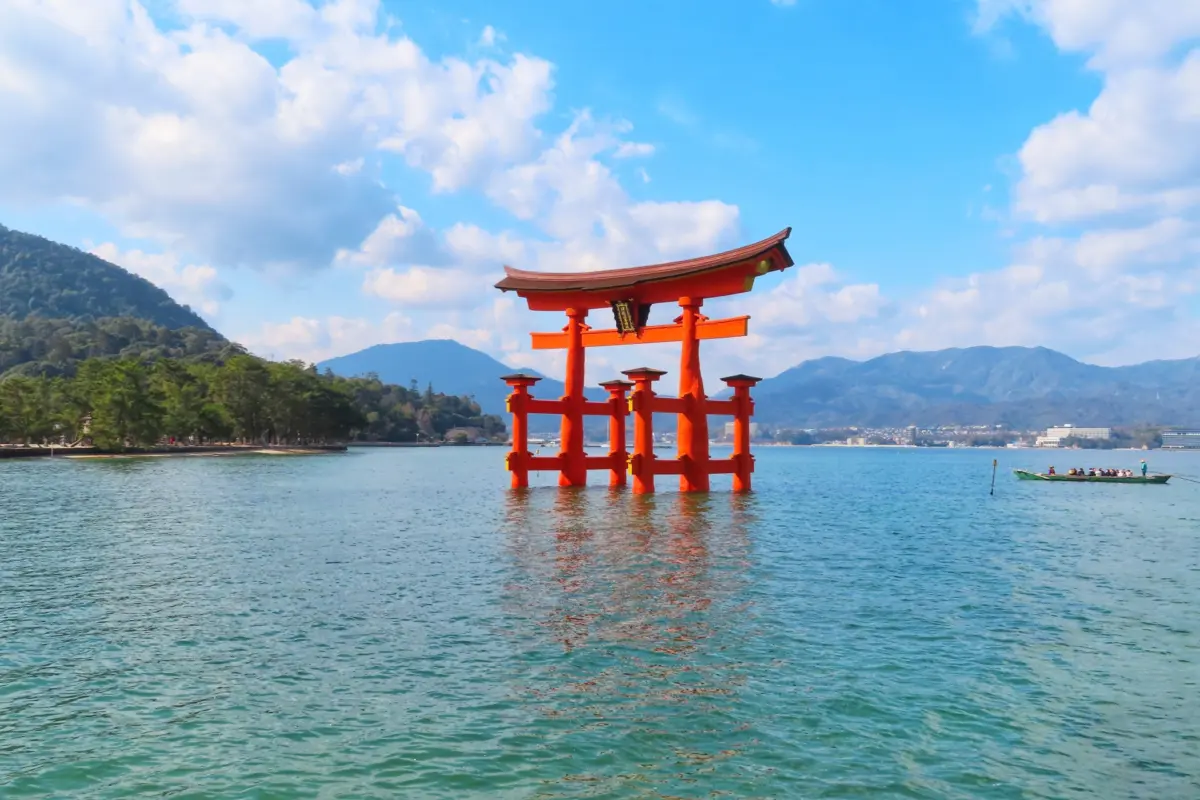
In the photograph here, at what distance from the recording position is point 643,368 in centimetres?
3269

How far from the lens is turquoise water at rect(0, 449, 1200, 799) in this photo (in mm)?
6758

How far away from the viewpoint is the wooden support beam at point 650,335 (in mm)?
31859

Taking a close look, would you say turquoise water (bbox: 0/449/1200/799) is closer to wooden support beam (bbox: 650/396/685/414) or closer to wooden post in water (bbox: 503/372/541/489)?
wooden support beam (bbox: 650/396/685/414)

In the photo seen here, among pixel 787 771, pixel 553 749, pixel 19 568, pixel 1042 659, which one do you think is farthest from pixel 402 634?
pixel 19 568

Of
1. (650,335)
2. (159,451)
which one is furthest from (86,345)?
Answer: (650,335)

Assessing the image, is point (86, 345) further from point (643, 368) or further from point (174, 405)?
point (643, 368)

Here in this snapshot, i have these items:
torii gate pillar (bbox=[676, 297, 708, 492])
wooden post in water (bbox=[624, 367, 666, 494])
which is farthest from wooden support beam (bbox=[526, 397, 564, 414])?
torii gate pillar (bbox=[676, 297, 708, 492])

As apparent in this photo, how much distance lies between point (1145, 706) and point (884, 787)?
4.14 metres

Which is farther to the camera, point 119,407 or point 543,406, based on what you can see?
point 119,407

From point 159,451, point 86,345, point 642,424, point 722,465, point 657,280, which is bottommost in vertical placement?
point 722,465

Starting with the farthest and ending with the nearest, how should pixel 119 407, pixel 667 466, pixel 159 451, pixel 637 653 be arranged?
pixel 159 451 < pixel 119 407 < pixel 667 466 < pixel 637 653

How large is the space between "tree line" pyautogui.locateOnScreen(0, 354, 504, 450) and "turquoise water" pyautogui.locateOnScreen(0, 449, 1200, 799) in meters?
59.2

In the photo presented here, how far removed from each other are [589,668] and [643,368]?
23684mm

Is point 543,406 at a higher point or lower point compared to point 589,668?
higher
